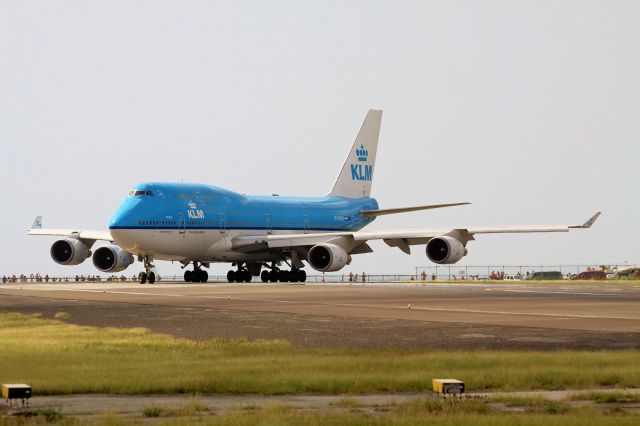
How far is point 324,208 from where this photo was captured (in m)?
74.3

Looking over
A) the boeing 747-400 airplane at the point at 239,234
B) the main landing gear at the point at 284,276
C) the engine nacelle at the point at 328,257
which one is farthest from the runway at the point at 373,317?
the main landing gear at the point at 284,276

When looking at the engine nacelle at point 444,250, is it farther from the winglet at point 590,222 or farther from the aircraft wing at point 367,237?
the winglet at point 590,222

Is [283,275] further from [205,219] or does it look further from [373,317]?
[373,317]

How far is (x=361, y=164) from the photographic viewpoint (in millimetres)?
80188

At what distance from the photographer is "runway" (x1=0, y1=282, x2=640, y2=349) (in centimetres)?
2317

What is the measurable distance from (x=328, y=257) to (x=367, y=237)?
109 inches

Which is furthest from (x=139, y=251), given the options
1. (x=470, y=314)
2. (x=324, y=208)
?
(x=470, y=314)

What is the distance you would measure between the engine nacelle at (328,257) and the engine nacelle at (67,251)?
51.5ft

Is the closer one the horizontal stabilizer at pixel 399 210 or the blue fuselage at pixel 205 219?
the blue fuselage at pixel 205 219

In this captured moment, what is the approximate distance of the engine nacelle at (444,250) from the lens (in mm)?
58469

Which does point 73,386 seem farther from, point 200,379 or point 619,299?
point 619,299

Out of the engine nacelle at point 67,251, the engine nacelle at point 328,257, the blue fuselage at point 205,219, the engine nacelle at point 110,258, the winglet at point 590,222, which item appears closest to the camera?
the winglet at point 590,222

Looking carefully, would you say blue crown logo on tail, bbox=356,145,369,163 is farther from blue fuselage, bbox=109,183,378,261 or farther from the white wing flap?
the white wing flap

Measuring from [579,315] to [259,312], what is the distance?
9.39 meters
